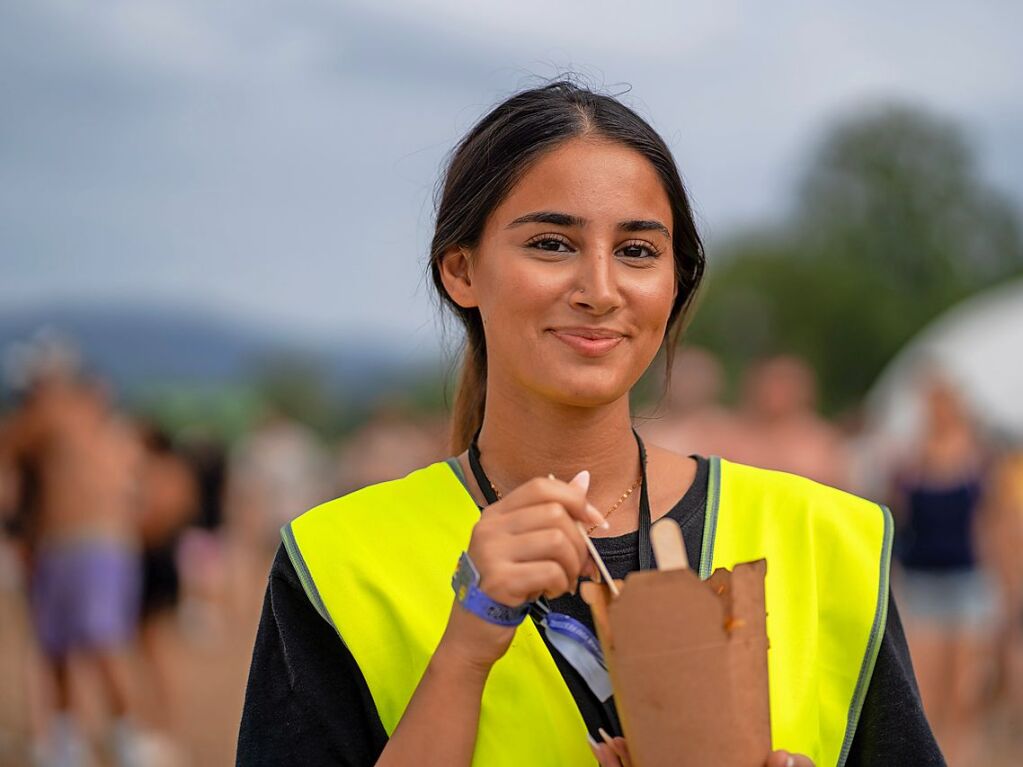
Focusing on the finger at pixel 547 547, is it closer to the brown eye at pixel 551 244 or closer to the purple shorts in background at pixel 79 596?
the brown eye at pixel 551 244

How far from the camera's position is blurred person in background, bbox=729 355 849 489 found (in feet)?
22.4

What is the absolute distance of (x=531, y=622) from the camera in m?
1.85

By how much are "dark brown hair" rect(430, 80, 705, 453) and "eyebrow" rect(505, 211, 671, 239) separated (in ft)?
0.22

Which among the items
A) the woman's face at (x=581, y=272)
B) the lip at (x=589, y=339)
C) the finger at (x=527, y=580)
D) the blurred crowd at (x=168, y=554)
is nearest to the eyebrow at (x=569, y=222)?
the woman's face at (x=581, y=272)

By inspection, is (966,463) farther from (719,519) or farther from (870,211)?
(870,211)

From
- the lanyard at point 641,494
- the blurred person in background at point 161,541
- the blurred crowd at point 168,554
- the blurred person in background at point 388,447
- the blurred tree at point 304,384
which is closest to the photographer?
the lanyard at point 641,494

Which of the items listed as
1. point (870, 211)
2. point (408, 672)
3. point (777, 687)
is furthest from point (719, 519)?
point (870, 211)

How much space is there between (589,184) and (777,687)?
2.30ft

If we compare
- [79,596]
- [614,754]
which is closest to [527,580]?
[614,754]

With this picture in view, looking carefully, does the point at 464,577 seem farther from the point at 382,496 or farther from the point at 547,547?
the point at 382,496

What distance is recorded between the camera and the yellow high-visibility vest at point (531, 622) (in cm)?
181

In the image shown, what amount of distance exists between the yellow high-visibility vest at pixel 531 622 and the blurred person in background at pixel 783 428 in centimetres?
478

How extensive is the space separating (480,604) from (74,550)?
5.92 metres

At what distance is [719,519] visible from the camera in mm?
1980
